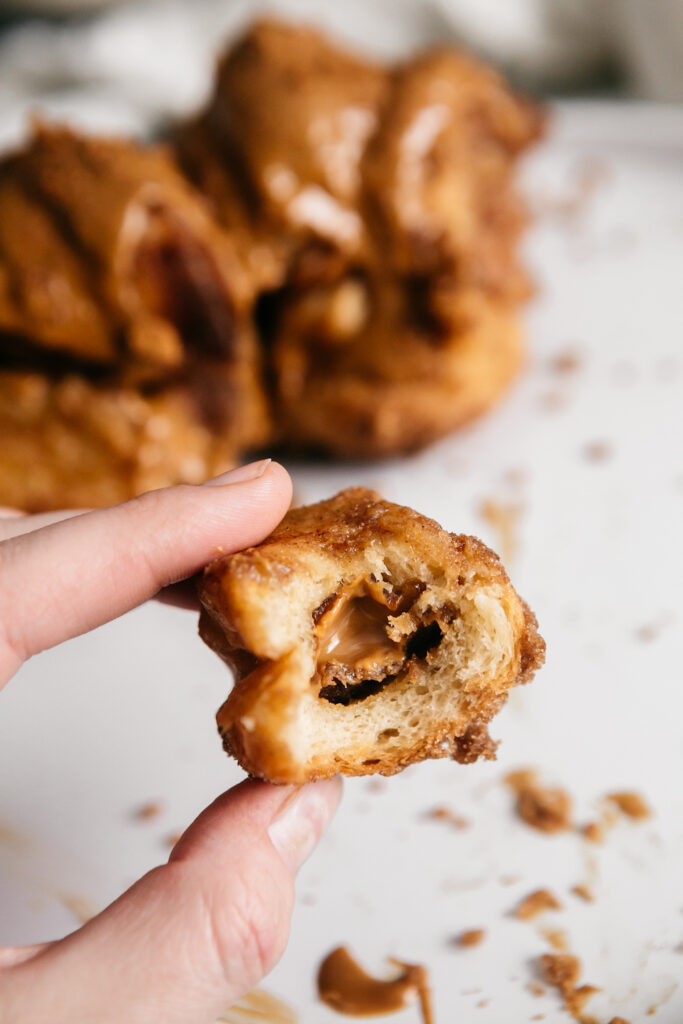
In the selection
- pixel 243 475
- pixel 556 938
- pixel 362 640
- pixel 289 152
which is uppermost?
pixel 289 152

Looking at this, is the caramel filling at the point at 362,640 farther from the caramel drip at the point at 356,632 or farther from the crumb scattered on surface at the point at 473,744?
the crumb scattered on surface at the point at 473,744

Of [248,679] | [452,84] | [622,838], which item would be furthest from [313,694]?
[452,84]

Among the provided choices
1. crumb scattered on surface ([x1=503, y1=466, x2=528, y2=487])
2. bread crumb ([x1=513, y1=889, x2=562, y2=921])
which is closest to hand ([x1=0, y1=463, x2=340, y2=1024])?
bread crumb ([x1=513, y1=889, x2=562, y2=921])

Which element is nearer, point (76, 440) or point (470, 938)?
point (470, 938)

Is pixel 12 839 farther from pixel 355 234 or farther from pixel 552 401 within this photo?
pixel 552 401

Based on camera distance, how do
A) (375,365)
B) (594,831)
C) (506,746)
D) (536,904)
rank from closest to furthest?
(536,904), (594,831), (506,746), (375,365)

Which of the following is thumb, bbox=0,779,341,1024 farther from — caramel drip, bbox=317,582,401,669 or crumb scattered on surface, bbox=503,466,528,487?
crumb scattered on surface, bbox=503,466,528,487

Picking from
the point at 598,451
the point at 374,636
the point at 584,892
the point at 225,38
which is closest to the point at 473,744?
the point at 374,636
